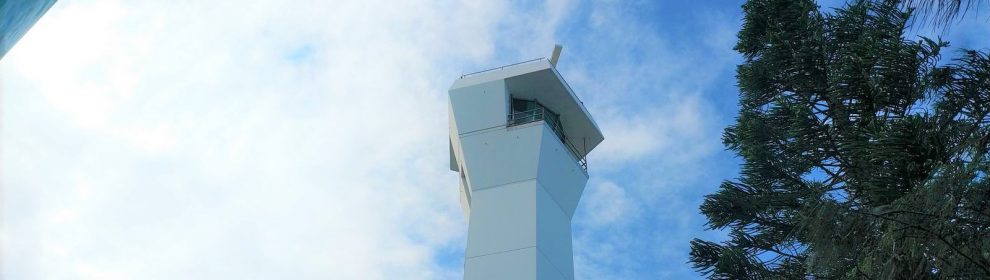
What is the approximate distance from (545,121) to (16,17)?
69.6 ft

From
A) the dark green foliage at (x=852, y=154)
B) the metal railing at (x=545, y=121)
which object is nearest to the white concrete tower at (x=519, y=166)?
the metal railing at (x=545, y=121)

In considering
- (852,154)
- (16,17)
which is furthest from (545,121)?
(16,17)

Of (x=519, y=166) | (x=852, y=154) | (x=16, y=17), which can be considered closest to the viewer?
(x=16, y=17)

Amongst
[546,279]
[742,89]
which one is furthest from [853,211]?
[546,279]

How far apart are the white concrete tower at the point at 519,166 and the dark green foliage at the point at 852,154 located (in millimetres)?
7134

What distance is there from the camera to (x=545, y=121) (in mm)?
23828

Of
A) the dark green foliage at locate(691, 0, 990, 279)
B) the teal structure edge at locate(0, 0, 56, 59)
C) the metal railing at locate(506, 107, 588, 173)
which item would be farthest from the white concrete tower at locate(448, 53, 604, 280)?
the teal structure edge at locate(0, 0, 56, 59)

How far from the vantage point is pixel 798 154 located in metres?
13.3

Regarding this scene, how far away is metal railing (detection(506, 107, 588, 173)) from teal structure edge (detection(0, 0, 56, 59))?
66.5ft

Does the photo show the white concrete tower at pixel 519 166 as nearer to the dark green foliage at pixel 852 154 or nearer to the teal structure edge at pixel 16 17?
the dark green foliage at pixel 852 154

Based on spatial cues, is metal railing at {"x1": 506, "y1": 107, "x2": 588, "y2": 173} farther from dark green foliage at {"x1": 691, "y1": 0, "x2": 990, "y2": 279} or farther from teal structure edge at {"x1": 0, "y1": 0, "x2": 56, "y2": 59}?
teal structure edge at {"x1": 0, "y1": 0, "x2": 56, "y2": 59}

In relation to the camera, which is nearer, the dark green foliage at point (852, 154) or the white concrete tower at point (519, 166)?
the dark green foliage at point (852, 154)

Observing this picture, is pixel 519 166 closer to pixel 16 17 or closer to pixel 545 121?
pixel 545 121

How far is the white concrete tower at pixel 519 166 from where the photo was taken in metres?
20.9
